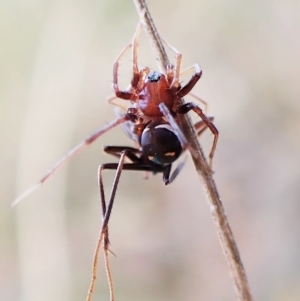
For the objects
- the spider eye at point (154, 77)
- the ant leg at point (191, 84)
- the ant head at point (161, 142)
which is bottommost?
the ant head at point (161, 142)

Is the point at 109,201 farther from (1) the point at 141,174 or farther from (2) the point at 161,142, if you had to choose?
(1) the point at 141,174

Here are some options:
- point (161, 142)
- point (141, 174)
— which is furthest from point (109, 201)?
point (141, 174)

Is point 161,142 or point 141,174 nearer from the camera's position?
point 161,142

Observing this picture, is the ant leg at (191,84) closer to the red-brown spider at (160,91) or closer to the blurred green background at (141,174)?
the red-brown spider at (160,91)

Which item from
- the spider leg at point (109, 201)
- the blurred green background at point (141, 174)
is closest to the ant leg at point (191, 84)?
the spider leg at point (109, 201)

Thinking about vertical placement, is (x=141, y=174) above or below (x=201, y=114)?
above

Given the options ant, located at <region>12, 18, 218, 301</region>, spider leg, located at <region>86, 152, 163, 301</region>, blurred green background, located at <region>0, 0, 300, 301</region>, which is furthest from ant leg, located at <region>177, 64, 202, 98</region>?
blurred green background, located at <region>0, 0, 300, 301</region>
